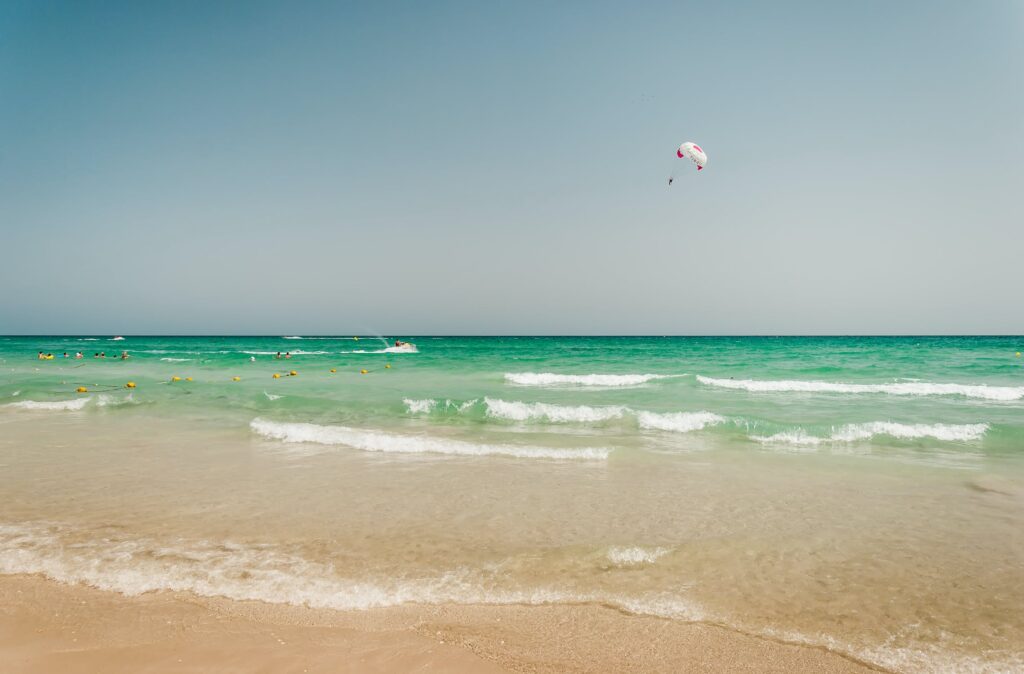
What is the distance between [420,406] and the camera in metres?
16.4

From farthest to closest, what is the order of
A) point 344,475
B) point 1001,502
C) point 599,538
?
point 344,475, point 1001,502, point 599,538

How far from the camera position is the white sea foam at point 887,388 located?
787 inches

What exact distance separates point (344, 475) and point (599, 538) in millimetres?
4636

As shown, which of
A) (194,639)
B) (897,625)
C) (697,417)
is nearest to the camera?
(194,639)

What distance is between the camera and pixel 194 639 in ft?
12.8

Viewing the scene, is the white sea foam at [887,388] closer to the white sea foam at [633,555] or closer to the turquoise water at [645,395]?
the turquoise water at [645,395]

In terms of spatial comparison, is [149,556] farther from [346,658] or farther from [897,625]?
[897,625]

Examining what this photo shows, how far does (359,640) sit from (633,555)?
282cm

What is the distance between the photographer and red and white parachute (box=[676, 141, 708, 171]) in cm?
1765

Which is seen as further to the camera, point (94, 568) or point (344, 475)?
point (344, 475)

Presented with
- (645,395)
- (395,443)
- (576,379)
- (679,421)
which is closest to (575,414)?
(679,421)

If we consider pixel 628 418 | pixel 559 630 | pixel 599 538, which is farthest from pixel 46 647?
pixel 628 418

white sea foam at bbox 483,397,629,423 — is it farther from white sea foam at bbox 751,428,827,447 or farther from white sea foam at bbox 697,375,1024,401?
white sea foam at bbox 697,375,1024,401

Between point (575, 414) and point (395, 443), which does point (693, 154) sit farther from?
point (395, 443)
